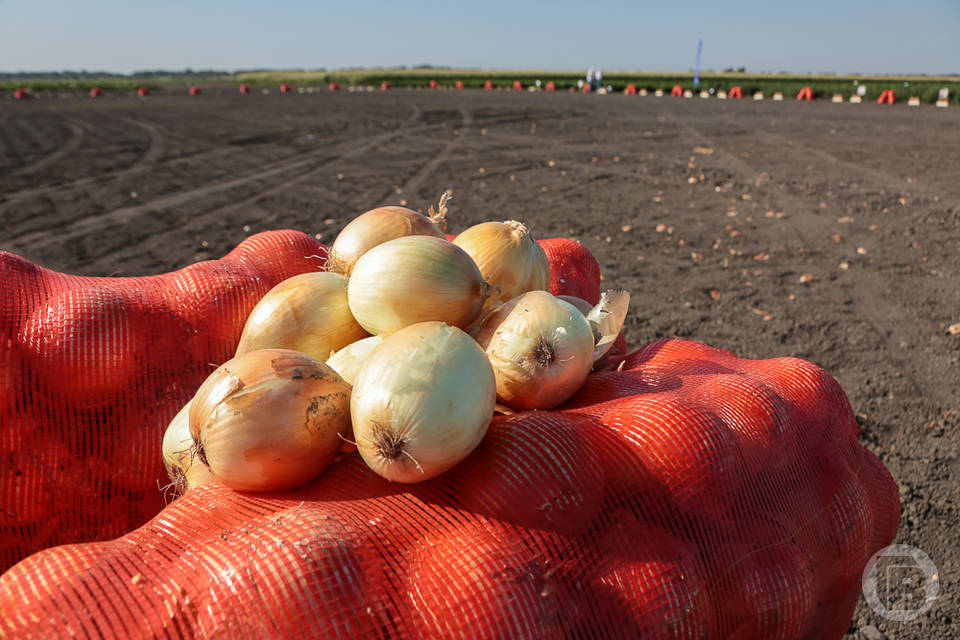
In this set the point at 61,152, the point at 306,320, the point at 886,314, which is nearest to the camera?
the point at 306,320

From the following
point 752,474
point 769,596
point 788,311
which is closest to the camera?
point 769,596

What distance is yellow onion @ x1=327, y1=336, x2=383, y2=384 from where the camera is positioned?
68.9 inches

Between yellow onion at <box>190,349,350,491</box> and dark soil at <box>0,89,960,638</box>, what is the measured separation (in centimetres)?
231

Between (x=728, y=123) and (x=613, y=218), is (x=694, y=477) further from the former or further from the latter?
(x=728, y=123)

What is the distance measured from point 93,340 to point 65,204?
914cm

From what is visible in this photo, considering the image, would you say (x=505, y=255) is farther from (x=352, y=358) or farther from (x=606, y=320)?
(x=352, y=358)

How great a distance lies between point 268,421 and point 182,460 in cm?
46

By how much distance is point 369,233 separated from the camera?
2.16 meters

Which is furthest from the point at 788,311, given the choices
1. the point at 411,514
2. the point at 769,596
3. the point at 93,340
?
the point at 93,340

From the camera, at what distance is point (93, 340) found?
1989 millimetres

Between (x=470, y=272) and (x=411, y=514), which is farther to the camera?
(x=470, y=272)

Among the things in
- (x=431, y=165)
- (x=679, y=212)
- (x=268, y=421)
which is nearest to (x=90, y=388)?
(x=268, y=421)

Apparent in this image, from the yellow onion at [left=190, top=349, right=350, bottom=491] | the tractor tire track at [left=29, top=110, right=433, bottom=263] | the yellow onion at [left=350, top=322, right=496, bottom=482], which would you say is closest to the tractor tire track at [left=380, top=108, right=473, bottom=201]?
the tractor tire track at [left=29, top=110, right=433, bottom=263]

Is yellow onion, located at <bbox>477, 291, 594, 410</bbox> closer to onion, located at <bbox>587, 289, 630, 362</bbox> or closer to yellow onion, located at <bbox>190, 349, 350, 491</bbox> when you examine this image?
onion, located at <bbox>587, 289, 630, 362</bbox>
